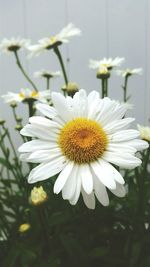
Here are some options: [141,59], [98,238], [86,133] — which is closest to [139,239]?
[98,238]

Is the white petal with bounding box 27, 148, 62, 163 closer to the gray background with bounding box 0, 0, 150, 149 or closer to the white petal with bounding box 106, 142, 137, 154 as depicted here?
the white petal with bounding box 106, 142, 137, 154

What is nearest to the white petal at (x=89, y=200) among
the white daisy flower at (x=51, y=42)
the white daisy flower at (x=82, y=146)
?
the white daisy flower at (x=82, y=146)

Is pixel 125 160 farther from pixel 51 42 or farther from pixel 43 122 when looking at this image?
pixel 51 42

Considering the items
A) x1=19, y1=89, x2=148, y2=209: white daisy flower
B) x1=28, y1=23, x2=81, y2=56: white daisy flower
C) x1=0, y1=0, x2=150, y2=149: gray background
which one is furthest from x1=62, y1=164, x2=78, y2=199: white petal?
x1=0, y1=0, x2=150, y2=149: gray background

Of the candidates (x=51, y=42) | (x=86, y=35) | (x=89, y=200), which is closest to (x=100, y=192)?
(x=89, y=200)

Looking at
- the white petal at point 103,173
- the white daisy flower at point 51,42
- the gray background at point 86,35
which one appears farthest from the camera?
the gray background at point 86,35

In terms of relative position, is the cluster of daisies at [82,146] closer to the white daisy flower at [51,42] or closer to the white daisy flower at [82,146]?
the white daisy flower at [82,146]

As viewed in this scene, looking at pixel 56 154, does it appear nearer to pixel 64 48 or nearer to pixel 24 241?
pixel 24 241
